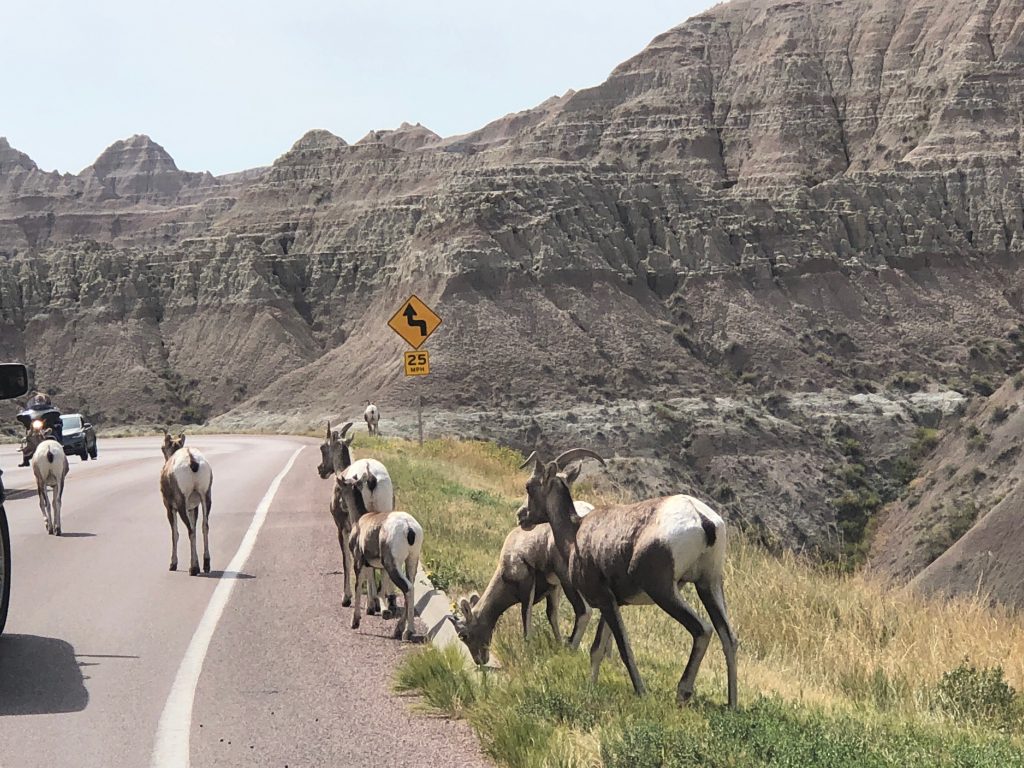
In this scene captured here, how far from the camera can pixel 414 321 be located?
25.0 m

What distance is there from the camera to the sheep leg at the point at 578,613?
24.2 ft

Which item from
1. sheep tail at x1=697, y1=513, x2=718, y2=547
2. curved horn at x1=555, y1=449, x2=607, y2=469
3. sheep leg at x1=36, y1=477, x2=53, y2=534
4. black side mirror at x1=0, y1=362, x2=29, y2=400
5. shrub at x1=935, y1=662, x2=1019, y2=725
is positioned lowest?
sheep leg at x1=36, y1=477, x2=53, y2=534

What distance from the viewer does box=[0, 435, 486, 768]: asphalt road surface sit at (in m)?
6.62

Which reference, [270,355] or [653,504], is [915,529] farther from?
[270,355]

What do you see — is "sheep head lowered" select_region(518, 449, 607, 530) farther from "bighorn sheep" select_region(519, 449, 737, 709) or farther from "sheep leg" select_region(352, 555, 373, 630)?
"sheep leg" select_region(352, 555, 373, 630)

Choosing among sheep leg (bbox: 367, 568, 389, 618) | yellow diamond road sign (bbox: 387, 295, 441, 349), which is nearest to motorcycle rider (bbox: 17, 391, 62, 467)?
yellow diamond road sign (bbox: 387, 295, 441, 349)

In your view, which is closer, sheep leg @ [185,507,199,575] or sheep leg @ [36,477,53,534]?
sheep leg @ [185,507,199,575]

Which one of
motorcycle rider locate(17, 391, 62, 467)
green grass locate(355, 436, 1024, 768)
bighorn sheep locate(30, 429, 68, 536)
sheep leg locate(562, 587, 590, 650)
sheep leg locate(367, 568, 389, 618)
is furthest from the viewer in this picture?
motorcycle rider locate(17, 391, 62, 467)

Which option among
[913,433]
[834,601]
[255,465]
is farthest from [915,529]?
[834,601]

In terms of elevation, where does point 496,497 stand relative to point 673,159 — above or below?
below

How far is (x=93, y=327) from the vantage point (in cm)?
9462

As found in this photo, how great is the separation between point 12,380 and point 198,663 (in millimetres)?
2387

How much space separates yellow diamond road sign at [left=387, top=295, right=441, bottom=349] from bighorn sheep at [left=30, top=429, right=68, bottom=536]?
9.22m

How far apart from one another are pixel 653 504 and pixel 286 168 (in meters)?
111
